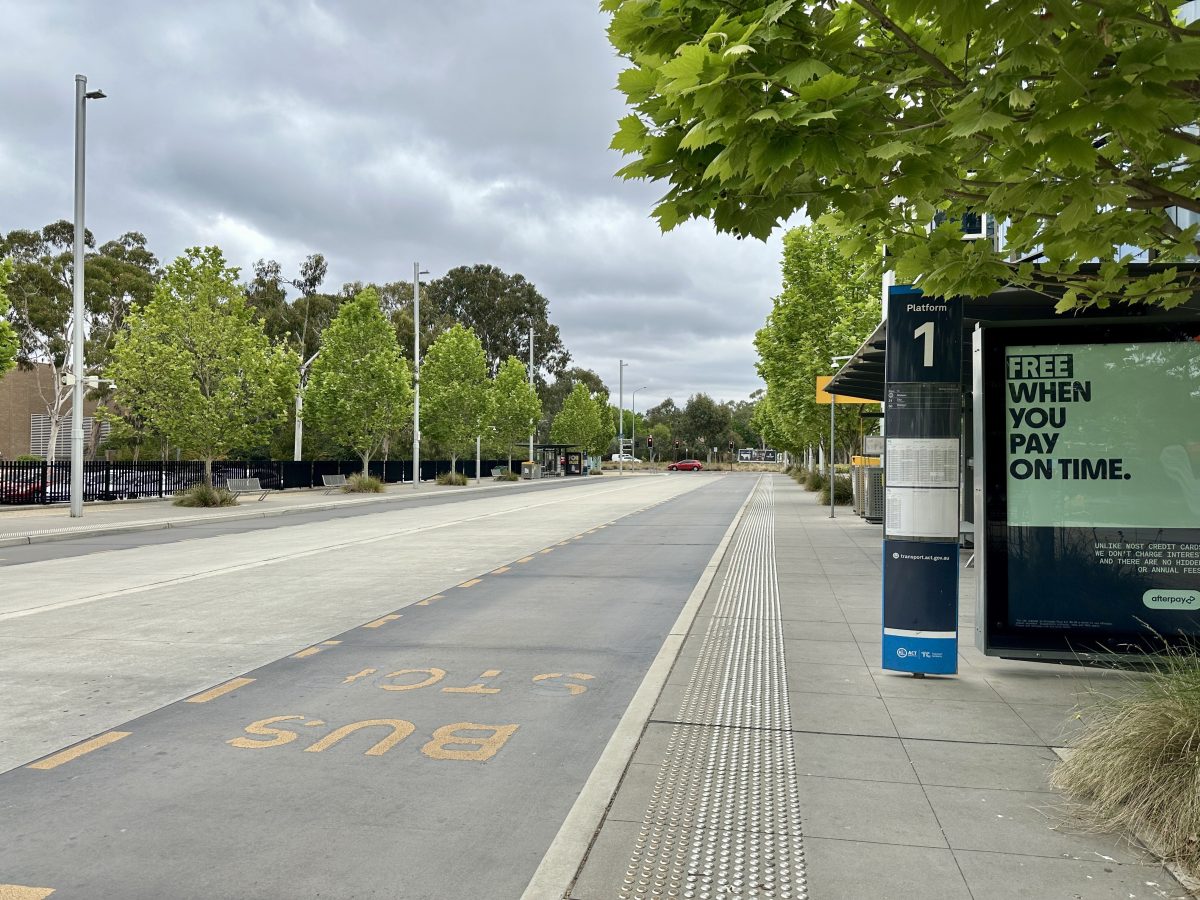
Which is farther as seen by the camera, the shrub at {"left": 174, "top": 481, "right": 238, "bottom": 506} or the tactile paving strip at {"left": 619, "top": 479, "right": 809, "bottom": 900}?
the shrub at {"left": 174, "top": 481, "right": 238, "bottom": 506}

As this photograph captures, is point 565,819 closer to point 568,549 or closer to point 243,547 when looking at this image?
point 568,549

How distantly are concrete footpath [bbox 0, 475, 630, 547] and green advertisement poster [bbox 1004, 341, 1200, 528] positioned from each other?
18660 mm

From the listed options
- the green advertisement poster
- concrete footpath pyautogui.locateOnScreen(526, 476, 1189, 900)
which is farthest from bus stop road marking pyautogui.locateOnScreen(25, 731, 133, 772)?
the green advertisement poster

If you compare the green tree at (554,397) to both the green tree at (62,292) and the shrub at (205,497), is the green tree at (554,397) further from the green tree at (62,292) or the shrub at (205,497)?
the shrub at (205,497)

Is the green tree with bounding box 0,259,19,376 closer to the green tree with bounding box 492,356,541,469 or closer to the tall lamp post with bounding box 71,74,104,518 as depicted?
the tall lamp post with bounding box 71,74,104,518

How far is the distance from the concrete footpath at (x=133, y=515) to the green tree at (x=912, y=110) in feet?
62.2

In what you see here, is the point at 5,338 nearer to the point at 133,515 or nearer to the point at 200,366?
the point at 133,515

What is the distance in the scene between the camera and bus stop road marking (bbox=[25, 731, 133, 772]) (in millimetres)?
5180

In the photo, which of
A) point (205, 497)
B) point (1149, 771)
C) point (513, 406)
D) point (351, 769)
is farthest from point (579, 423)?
point (1149, 771)

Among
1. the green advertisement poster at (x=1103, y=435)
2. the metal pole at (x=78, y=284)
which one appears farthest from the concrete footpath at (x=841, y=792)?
the metal pole at (x=78, y=284)

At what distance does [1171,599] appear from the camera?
22.1 ft

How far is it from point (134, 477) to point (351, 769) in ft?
107

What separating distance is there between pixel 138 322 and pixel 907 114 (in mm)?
31282

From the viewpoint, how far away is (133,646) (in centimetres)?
829
